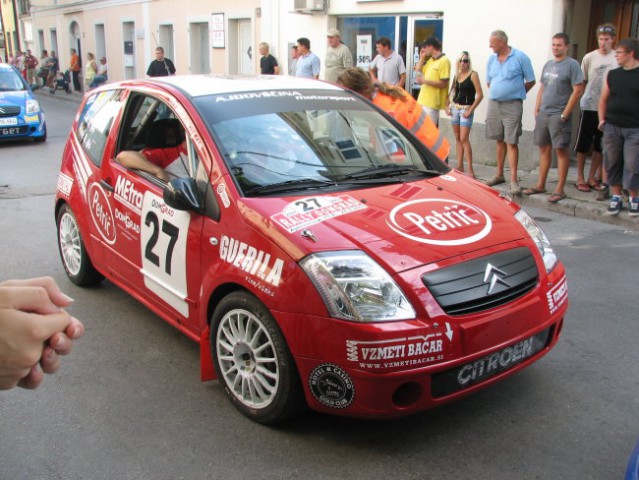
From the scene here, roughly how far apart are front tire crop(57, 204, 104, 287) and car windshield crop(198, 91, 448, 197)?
1890 mm

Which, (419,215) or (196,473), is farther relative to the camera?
(419,215)

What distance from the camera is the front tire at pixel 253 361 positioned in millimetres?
3191

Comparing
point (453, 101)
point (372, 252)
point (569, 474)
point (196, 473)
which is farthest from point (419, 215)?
point (453, 101)

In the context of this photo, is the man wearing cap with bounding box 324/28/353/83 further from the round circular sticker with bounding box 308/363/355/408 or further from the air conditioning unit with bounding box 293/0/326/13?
the round circular sticker with bounding box 308/363/355/408

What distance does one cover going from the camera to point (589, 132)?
833cm

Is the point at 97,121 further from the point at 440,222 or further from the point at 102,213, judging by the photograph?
the point at 440,222

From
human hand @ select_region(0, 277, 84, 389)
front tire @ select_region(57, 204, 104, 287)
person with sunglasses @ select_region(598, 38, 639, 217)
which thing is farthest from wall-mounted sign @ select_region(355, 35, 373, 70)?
human hand @ select_region(0, 277, 84, 389)

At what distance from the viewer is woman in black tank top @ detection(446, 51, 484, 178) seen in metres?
9.61

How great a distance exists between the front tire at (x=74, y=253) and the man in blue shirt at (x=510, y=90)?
214 inches

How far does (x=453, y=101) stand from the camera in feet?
32.6

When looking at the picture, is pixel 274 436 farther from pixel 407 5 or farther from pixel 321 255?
pixel 407 5

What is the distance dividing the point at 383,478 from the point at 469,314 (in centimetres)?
81

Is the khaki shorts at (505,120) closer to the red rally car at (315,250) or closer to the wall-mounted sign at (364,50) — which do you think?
the red rally car at (315,250)

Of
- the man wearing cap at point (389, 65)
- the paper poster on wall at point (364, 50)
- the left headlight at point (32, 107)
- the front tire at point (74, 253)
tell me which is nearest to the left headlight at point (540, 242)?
the front tire at point (74, 253)
